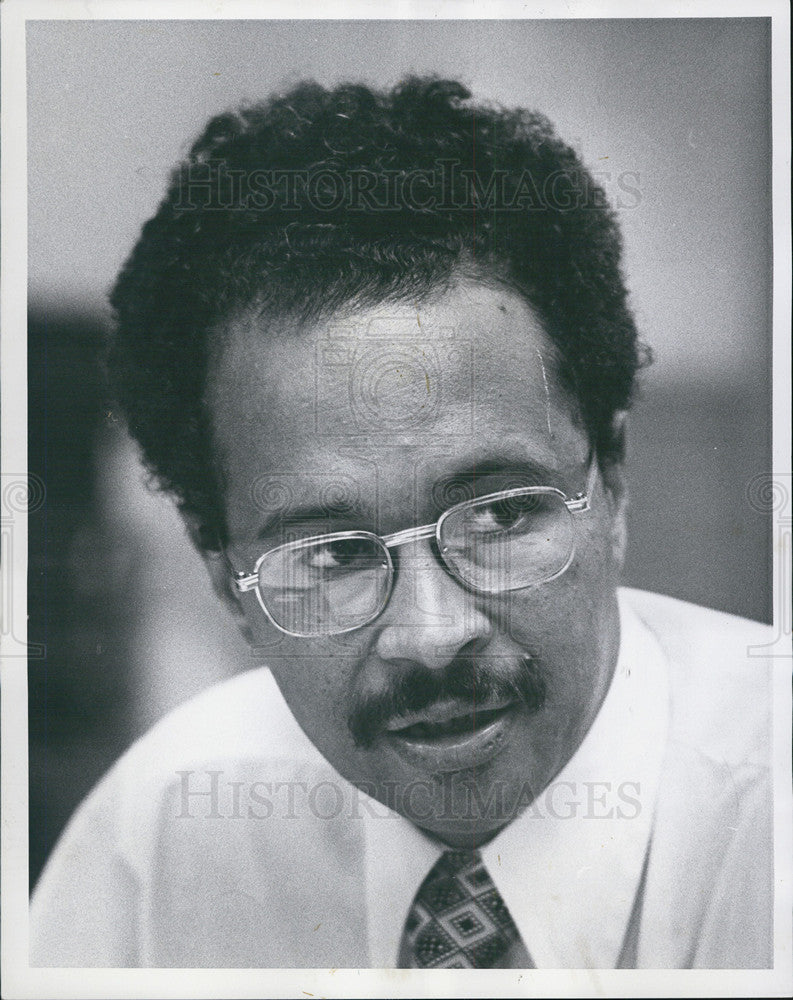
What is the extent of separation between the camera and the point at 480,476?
43.7 inches

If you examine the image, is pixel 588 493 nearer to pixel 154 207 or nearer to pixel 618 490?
pixel 618 490

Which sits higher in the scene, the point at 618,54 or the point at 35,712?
the point at 618,54

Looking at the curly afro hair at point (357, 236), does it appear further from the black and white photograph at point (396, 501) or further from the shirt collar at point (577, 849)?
the shirt collar at point (577, 849)

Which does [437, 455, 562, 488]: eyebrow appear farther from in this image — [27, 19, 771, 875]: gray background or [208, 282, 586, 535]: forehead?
[27, 19, 771, 875]: gray background

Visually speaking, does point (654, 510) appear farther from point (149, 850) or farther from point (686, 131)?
point (149, 850)

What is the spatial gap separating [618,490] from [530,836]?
1.49 ft

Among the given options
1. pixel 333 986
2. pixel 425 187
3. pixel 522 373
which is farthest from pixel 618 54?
pixel 333 986

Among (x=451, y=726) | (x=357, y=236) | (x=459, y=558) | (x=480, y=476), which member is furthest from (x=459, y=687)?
(x=357, y=236)

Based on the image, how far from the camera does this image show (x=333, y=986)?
46.4 inches

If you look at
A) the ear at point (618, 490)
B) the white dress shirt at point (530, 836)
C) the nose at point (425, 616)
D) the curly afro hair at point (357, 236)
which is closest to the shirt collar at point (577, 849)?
the white dress shirt at point (530, 836)

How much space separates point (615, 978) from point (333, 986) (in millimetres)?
363

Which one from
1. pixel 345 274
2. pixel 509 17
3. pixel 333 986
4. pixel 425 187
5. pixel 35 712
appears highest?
pixel 509 17

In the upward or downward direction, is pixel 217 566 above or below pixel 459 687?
above

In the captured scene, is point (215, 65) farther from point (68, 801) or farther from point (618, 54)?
point (68, 801)
